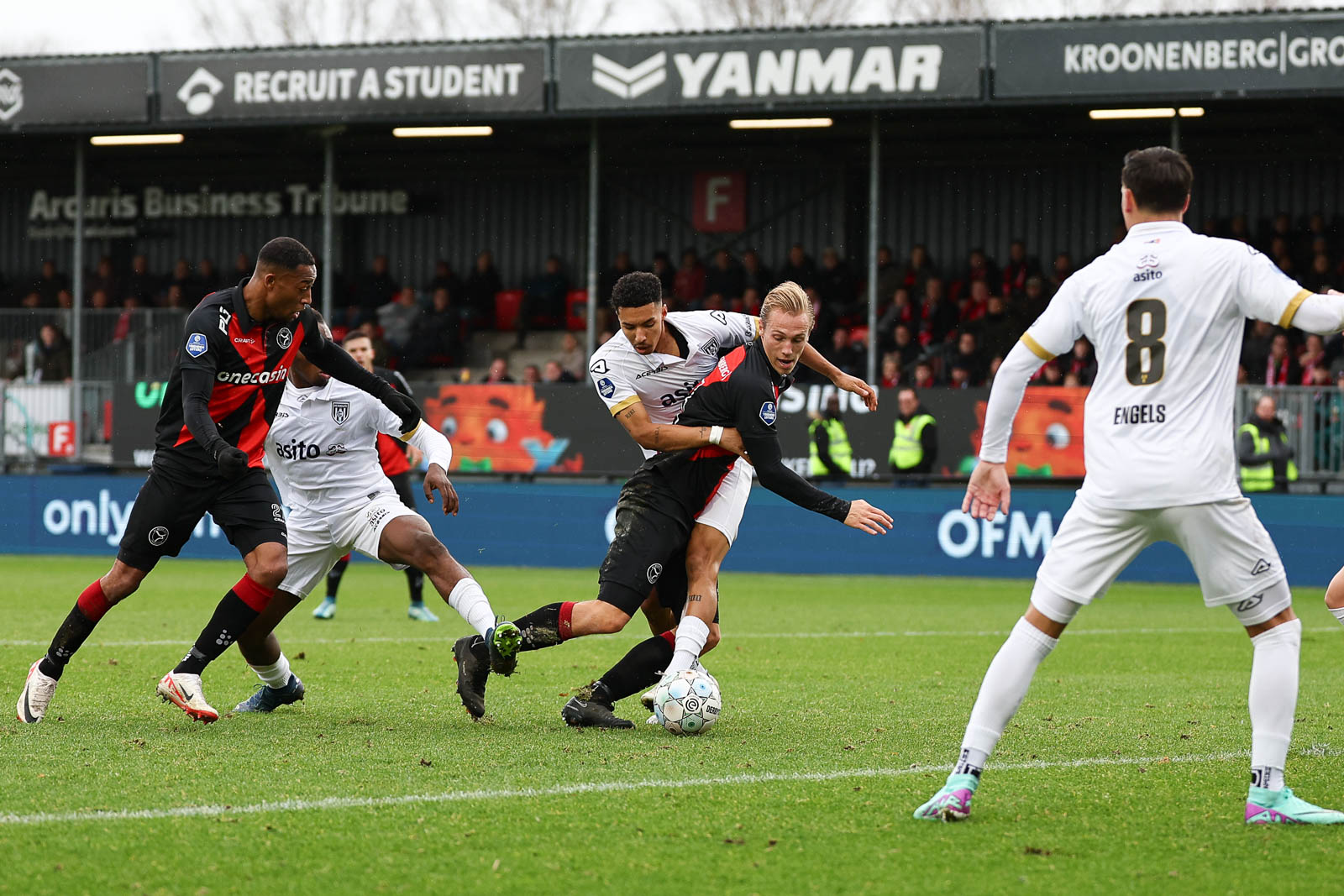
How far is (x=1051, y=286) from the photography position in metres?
23.0

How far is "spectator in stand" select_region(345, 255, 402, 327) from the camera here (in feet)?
89.0

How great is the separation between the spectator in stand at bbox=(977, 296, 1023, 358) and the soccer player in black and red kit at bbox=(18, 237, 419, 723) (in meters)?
15.2

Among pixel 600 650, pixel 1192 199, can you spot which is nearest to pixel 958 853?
pixel 600 650

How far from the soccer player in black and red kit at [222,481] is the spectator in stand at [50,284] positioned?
76.9ft

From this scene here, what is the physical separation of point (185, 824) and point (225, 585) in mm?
11387

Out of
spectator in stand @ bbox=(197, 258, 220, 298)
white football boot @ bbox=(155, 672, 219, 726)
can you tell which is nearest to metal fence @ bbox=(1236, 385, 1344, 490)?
white football boot @ bbox=(155, 672, 219, 726)

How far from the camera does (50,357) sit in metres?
23.4

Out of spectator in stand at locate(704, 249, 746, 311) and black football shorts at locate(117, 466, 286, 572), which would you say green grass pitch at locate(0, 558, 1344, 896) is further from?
spectator in stand at locate(704, 249, 746, 311)

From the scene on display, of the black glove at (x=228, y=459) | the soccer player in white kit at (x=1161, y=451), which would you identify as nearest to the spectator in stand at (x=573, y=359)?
the black glove at (x=228, y=459)

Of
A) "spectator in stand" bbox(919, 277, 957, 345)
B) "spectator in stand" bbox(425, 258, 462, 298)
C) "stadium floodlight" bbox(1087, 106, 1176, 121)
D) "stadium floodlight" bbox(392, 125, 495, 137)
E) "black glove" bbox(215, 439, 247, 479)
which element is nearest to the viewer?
Answer: "black glove" bbox(215, 439, 247, 479)

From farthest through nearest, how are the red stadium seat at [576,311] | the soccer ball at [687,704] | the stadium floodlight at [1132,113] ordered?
the red stadium seat at [576,311] → the stadium floodlight at [1132,113] → the soccer ball at [687,704]

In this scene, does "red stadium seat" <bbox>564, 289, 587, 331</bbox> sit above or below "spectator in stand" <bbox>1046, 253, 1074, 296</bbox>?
below

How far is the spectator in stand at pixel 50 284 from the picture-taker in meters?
28.6

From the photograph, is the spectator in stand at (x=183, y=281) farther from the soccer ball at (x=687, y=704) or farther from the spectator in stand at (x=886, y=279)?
the soccer ball at (x=687, y=704)
